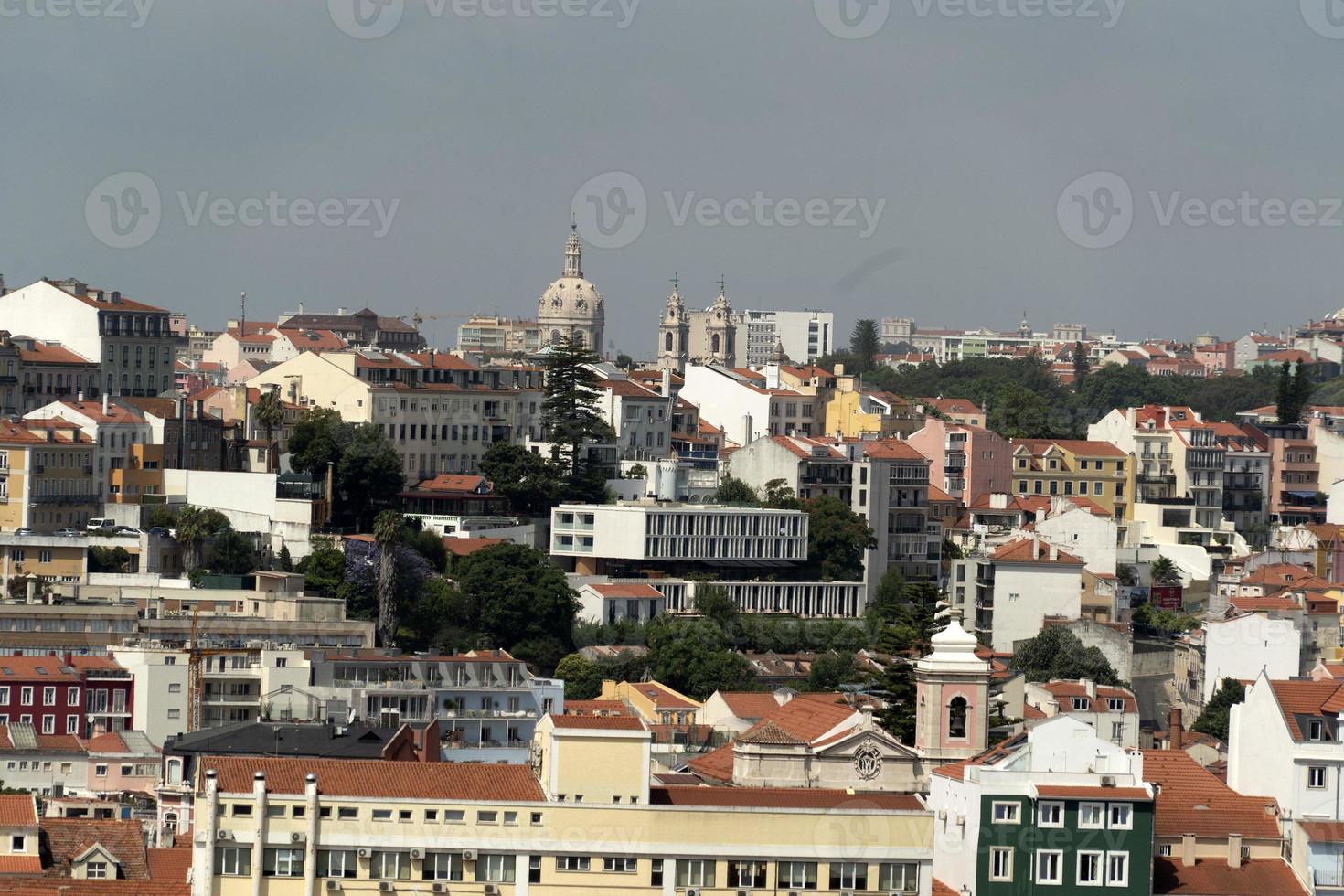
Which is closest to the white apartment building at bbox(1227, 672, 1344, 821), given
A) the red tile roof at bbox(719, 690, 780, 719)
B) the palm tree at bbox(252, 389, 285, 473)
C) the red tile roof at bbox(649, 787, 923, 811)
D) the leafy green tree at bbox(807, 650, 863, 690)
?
the red tile roof at bbox(649, 787, 923, 811)

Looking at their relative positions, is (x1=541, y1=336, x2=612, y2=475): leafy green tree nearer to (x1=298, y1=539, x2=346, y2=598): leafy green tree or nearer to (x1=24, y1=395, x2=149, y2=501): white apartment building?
(x1=24, y1=395, x2=149, y2=501): white apartment building

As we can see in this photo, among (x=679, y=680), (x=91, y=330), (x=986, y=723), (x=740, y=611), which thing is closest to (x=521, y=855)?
(x=986, y=723)

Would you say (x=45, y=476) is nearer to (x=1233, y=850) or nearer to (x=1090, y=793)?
(x=1233, y=850)

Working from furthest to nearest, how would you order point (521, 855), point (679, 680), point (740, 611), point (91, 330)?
point (91, 330)
point (740, 611)
point (679, 680)
point (521, 855)

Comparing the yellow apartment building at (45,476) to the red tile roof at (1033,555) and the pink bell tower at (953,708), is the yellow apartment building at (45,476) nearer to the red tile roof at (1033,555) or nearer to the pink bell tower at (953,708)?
the red tile roof at (1033,555)

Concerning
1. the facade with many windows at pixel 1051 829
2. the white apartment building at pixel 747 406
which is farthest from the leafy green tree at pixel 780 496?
the facade with many windows at pixel 1051 829

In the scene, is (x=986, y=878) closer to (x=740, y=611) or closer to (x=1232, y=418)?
(x=740, y=611)
